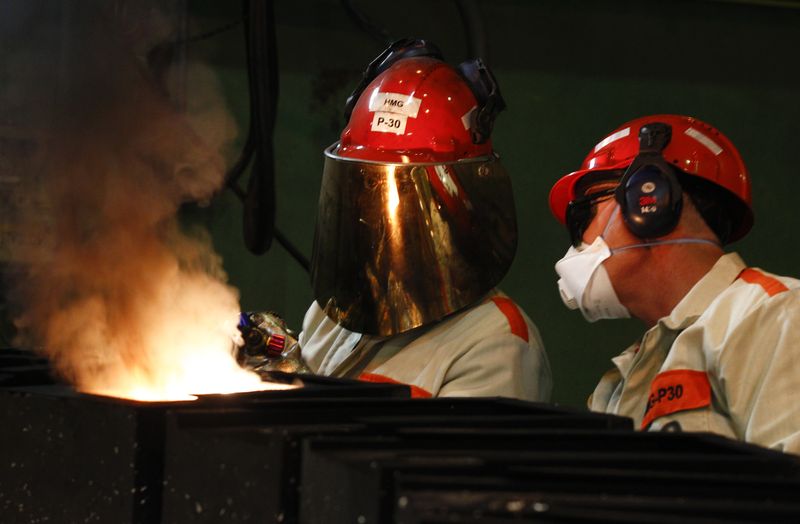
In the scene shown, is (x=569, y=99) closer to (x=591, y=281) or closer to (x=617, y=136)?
(x=617, y=136)

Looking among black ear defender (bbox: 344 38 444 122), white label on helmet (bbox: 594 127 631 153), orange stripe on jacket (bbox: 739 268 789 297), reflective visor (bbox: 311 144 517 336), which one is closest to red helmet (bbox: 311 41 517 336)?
reflective visor (bbox: 311 144 517 336)

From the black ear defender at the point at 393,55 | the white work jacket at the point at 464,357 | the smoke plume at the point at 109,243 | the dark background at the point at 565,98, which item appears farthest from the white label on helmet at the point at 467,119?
the dark background at the point at 565,98

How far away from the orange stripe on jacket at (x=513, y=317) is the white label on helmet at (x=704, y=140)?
48cm

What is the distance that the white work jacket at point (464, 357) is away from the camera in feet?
6.57

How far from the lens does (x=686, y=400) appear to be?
5.60 feet

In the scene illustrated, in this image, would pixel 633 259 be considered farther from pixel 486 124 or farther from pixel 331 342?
pixel 331 342

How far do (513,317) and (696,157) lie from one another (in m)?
0.47

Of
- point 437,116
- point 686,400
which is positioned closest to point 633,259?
point 686,400

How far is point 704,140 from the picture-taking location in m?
2.00

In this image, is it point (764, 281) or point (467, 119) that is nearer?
point (764, 281)

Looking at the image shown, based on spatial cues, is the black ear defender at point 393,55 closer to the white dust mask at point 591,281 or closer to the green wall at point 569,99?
the white dust mask at point 591,281

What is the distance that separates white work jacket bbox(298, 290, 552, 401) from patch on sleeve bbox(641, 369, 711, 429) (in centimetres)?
29

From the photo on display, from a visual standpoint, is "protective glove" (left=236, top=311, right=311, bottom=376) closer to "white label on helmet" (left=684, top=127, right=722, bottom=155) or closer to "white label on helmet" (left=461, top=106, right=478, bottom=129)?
"white label on helmet" (left=461, top=106, right=478, bottom=129)

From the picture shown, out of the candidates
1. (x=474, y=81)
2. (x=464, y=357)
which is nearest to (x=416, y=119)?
(x=474, y=81)
